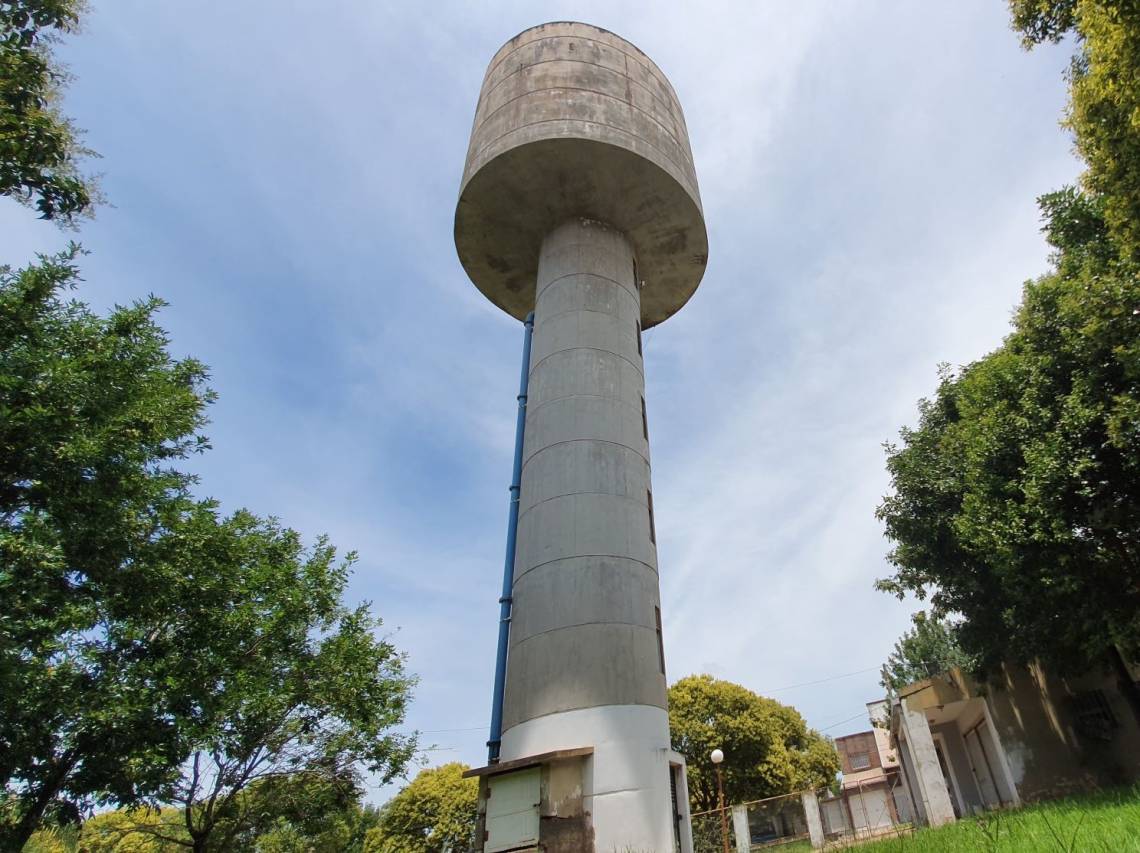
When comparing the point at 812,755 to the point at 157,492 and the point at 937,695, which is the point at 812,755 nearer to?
the point at 937,695

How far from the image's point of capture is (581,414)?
41.1ft

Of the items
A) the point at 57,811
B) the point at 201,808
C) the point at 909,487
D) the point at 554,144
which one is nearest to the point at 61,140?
the point at 554,144

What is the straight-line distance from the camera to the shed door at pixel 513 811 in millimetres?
9211

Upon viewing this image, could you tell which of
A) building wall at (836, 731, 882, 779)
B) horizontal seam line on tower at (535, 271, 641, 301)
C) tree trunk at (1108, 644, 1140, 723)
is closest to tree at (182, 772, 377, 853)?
horizontal seam line on tower at (535, 271, 641, 301)

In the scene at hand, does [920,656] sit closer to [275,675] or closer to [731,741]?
[731,741]

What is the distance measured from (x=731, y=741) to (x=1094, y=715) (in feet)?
55.1

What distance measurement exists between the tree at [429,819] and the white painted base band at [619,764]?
27596mm

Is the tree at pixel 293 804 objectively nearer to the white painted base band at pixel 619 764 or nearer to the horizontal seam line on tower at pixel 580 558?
the white painted base band at pixel 619 764

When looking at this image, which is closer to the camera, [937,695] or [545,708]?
A: [545,708]

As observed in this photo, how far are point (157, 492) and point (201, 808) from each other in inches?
280

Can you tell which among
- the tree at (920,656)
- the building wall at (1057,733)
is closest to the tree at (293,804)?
the building wall at (1057,733)

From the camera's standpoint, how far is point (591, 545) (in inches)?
436

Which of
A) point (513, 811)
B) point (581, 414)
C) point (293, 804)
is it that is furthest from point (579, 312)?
point (293, 804)

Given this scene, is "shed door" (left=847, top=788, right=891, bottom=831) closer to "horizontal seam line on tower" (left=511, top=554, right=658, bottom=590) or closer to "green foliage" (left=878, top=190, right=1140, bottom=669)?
"green foliage" (left=878, top=190, right=1140, bottom=669)
